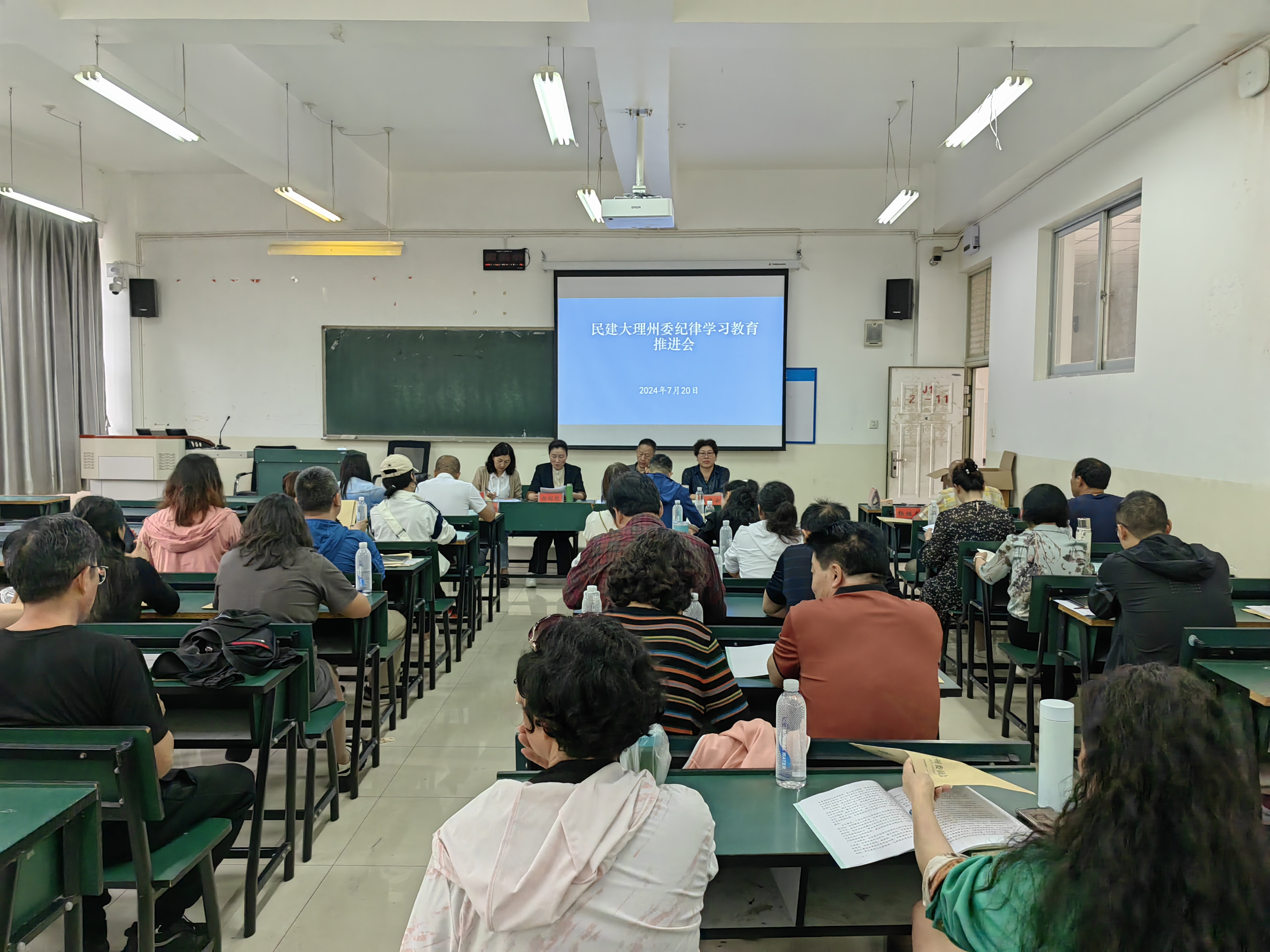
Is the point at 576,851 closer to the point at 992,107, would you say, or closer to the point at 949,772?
the point at 949,772

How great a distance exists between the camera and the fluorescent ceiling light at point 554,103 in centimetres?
423

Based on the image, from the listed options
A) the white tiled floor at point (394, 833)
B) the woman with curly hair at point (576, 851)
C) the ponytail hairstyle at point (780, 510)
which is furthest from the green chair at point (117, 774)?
Answer: the ponytail hairstyle at point (780, 510)

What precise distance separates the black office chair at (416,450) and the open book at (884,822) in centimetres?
745

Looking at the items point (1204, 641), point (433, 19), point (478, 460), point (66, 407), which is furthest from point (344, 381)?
point (1204, 641)

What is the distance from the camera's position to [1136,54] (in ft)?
15.4

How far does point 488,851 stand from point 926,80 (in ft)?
21.9

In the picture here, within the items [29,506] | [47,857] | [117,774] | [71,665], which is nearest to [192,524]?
[71,665]

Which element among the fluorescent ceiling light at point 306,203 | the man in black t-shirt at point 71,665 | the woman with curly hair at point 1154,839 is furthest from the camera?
the fluorescent ceiling light at point 306,203

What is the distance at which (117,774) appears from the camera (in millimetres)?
1650

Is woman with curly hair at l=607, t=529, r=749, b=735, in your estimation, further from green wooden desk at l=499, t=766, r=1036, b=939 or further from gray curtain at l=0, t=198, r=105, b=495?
gray curtain at l=0, t=198, r=105, b=495

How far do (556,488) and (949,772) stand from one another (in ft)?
19.6

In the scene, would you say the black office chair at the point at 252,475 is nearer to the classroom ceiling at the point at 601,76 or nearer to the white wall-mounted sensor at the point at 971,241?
the classroom ceiling at the point at 601,76

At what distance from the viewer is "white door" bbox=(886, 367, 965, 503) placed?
8.42m

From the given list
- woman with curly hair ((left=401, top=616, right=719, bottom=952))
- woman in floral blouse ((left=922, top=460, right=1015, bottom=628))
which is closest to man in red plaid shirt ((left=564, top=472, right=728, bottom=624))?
woman with curly hair ((left=401, top=616, right=719, bottom=952))
